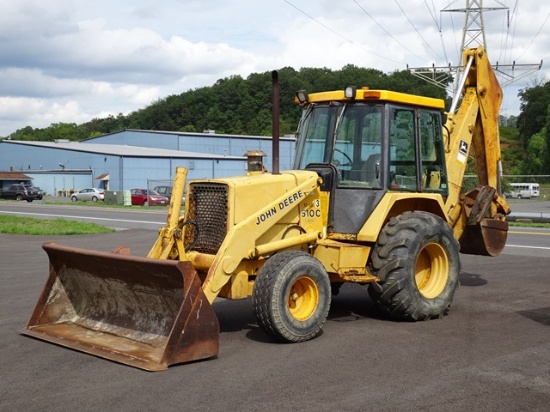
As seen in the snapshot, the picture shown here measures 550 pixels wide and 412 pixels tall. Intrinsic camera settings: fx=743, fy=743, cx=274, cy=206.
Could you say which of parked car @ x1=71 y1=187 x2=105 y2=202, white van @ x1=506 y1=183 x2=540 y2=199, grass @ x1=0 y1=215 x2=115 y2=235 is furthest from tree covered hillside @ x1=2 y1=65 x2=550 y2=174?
grass @ x1=0 y1=215 x2=115 y2=235

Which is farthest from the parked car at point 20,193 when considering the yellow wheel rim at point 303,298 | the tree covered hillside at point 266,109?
the yellow wheel rim at point 303,298

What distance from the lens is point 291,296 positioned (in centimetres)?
809

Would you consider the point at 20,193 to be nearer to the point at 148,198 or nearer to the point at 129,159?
the point at 129,159

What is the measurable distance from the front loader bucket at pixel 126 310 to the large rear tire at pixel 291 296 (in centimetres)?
67

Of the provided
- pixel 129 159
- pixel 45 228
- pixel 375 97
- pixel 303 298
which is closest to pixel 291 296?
pixel 303 298

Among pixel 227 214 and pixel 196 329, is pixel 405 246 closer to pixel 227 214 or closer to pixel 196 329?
pixel 227 214

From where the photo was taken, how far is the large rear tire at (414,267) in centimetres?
875

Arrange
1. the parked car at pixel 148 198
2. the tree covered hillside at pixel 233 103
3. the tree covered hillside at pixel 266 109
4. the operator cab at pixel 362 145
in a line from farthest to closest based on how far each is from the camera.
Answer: the tree covered hillside at pixel 233 103
the tree covered hillside at pixel 266 109
the parked car at pixel 148 198
the operator cab at pixel 362 145

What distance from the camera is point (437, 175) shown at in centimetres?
1007

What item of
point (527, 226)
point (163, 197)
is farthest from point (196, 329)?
point (163, 197)

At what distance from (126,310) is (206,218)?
1340 millimetres

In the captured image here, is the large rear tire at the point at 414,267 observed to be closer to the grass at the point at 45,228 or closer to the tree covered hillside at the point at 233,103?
the grass at the point at 45,228

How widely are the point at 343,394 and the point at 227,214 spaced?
2.69m

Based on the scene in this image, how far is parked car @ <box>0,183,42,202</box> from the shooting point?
201ft
